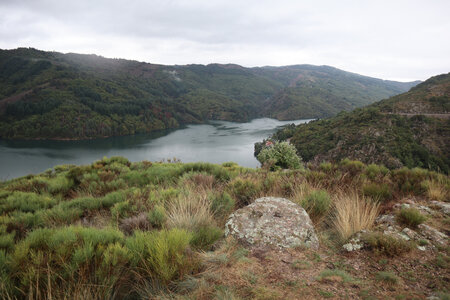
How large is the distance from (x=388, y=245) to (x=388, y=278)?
0.61m

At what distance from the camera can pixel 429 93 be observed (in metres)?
65.6

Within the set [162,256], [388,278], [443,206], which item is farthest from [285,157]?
[162,256]

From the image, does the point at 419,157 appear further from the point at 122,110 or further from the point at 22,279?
the point at 122,110

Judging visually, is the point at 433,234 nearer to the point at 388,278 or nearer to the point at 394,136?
the point at 388,278

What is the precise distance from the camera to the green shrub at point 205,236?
2.82m

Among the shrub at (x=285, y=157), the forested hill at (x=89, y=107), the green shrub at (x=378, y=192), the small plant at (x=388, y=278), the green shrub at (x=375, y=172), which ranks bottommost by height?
the shrub at (x=285, y=157)

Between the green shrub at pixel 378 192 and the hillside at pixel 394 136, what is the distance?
152 feet

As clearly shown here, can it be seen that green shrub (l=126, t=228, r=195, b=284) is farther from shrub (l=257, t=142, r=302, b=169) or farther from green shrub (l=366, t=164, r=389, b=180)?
shrub (l=257, t=142, r=302, b=169)

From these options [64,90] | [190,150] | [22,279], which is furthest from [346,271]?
[64,90]

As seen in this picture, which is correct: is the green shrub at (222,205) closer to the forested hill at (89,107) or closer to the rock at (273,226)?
the rock at (273,226)

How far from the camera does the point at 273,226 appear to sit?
124 inches

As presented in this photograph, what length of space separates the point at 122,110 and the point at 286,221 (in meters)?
127

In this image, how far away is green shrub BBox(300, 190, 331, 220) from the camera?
12.6 ft

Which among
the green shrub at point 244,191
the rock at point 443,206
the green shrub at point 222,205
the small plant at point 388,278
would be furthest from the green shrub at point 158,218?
the rock at point 443,206
